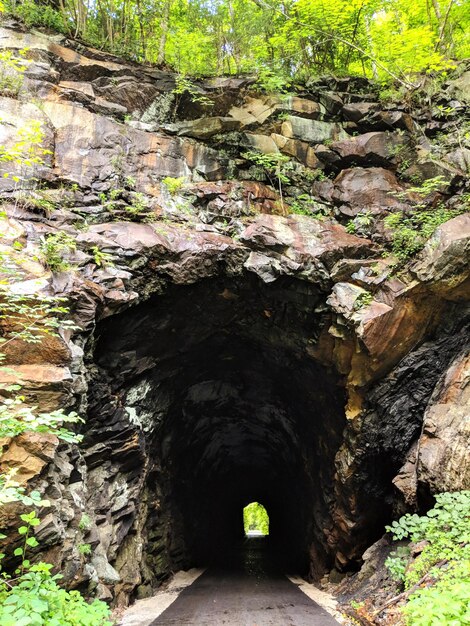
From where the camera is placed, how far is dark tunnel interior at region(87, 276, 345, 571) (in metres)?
8.88

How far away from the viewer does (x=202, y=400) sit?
13102 mm

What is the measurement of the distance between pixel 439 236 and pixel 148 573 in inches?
405

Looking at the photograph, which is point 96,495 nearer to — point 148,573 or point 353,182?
point 148,573

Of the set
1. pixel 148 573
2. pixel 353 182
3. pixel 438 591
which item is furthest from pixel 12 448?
pixel 353 182

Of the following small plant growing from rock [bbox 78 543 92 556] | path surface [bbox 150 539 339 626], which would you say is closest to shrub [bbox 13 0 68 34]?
small plant growing from rock [bbox 78 543 92 556]

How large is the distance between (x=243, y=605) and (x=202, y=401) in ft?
18.9

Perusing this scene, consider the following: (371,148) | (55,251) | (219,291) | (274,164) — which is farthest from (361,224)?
(55,251)

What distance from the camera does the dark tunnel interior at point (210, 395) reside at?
349 inches

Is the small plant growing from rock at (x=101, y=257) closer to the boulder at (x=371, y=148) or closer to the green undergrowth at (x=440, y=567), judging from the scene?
the green undergrowth at (x=440, y=567)

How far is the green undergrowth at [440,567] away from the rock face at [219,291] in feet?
2.56

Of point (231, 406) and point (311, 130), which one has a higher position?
point (311, 130)

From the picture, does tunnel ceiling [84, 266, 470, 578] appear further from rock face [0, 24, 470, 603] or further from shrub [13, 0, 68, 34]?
shrub [13, 0, 68, 34]

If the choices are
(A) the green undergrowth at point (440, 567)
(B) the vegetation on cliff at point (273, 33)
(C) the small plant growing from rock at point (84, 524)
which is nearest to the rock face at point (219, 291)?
(C) the small plant growing from rock at point (84, 524)

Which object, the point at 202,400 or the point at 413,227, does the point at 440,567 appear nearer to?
the point at 413,227
